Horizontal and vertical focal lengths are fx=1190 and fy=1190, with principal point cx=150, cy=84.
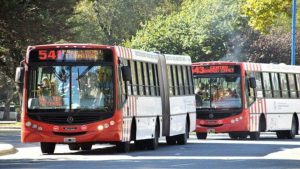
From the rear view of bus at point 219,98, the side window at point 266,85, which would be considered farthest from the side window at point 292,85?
the rear view of bus at point 219,98

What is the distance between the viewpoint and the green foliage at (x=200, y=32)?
2926 inches

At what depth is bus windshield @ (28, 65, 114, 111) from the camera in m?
29.5

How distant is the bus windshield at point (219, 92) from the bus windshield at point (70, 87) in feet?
43.2

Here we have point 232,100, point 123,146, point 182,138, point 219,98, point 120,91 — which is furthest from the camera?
point 232,100

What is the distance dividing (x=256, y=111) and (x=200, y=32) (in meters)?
32.0

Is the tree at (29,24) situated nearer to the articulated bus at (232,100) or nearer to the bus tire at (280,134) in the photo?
the articulated bus at (232,100)

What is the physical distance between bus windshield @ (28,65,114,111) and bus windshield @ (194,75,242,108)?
13179mm

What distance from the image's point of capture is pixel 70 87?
29609 mm

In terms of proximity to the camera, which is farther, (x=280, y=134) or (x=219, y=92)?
(x=280, y=134)

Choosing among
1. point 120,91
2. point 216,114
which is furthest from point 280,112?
point 120,91

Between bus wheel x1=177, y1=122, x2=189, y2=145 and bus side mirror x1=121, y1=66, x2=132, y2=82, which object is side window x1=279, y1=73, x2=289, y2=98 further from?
bus side mirror x1=121, y1=66, x2=132, y2=82

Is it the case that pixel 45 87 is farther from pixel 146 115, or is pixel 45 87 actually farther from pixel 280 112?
pixel 280 112

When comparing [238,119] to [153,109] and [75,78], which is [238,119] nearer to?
[153,109]

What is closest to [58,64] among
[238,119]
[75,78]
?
[75,78]
